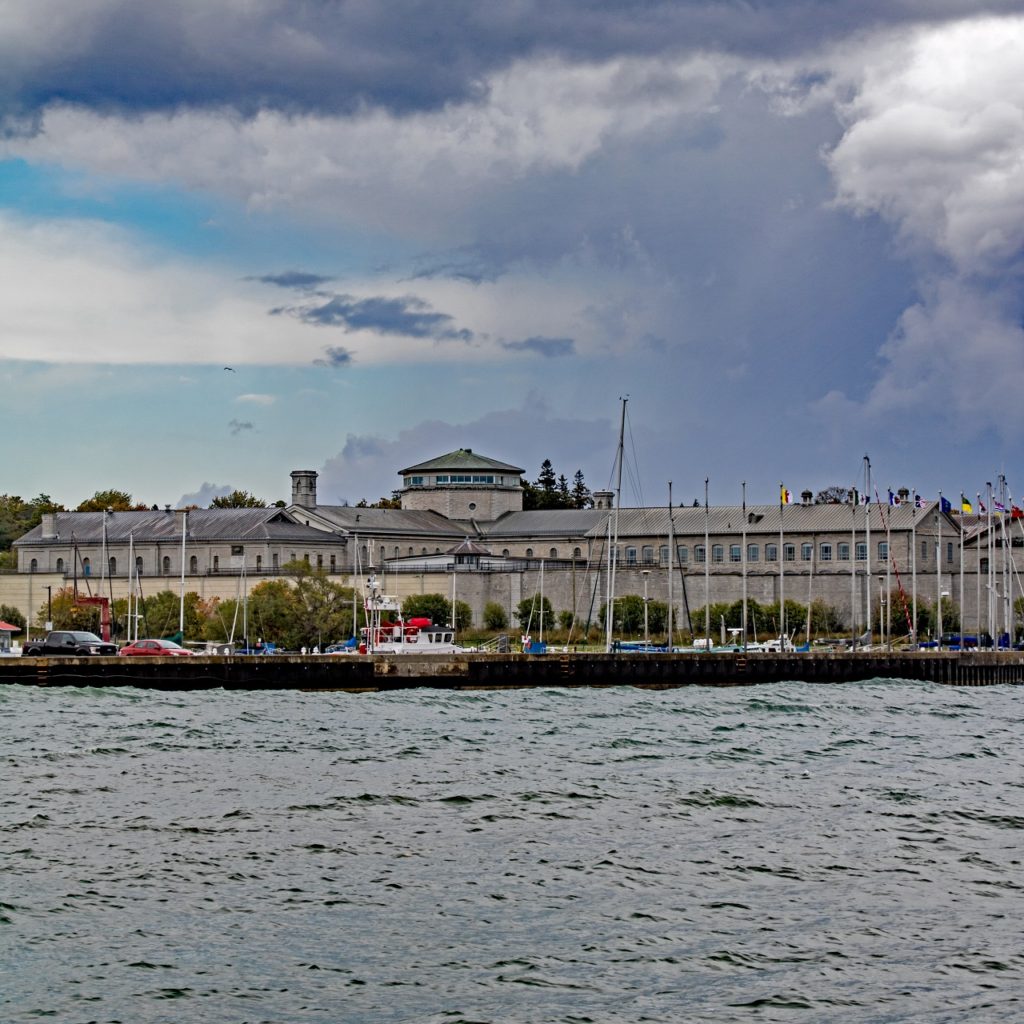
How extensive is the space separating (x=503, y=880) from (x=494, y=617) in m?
99.9

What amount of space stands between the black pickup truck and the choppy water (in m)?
26.4

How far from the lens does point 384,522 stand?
486ft

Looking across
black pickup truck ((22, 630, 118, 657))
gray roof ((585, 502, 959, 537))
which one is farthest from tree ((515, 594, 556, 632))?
black pickup truck ((22, 630, 118, 657))

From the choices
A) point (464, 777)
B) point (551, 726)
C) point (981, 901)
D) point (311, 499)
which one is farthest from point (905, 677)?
point (311, 499)

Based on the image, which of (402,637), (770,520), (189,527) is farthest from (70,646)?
(770,520)

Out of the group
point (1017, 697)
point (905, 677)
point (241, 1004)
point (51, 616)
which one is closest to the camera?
point (241, 1004)

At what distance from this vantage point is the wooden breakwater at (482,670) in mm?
62000

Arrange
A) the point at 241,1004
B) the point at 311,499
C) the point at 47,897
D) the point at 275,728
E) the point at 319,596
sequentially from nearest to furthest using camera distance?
the point at 241,1004 < the point at 47,897 < the point at 275,728 < the point at 319,596 < the point at 311,499

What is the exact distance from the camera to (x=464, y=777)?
112 feet

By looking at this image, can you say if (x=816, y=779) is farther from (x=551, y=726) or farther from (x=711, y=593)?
(x=711, y=593)

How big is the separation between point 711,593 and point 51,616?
44.2 metres

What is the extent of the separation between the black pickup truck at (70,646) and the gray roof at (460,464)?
294ft

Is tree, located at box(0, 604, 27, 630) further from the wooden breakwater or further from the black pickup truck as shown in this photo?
the wooden breakwater

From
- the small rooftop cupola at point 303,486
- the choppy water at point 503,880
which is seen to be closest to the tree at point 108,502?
the small rooftop cupola at point 303,486
